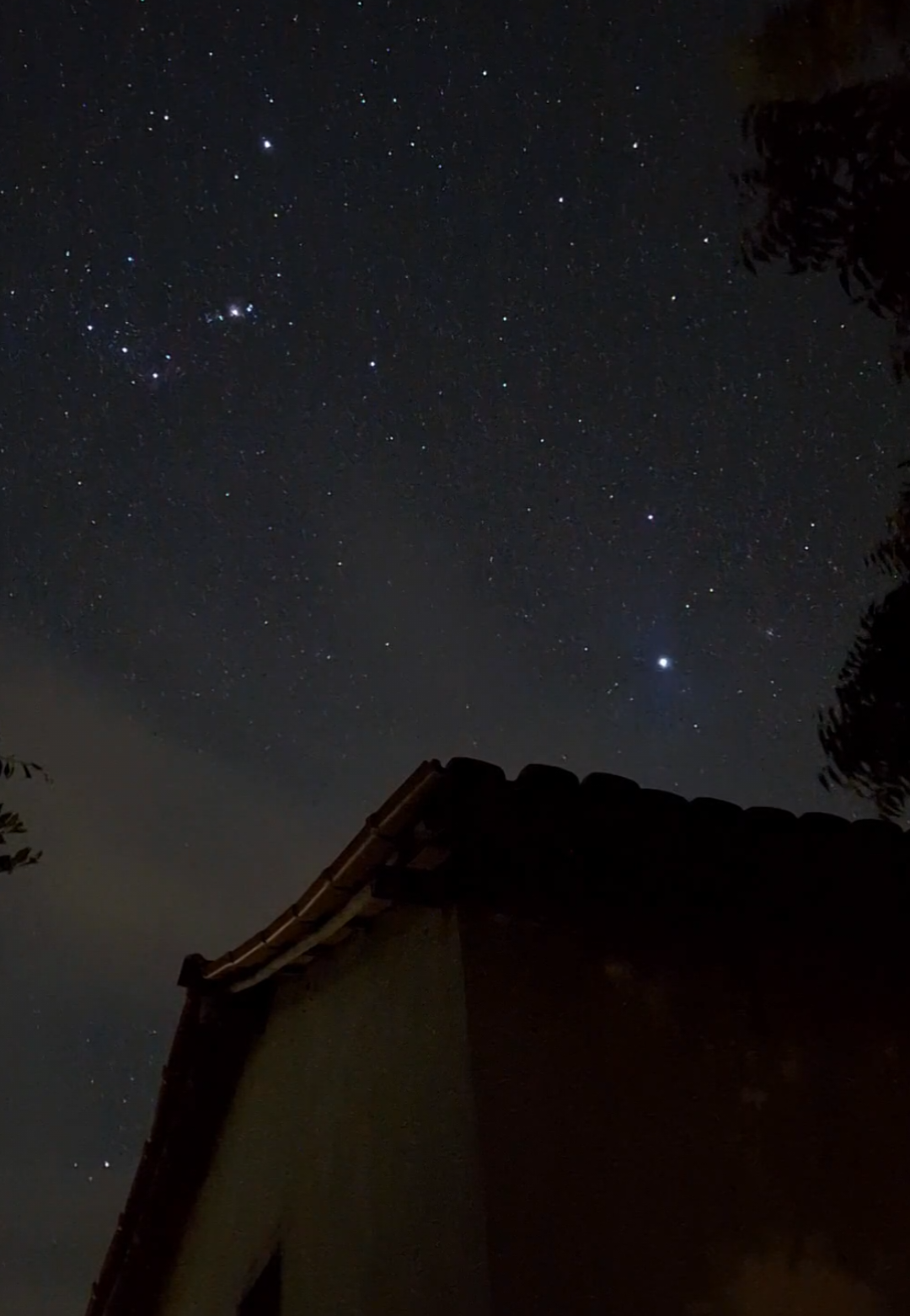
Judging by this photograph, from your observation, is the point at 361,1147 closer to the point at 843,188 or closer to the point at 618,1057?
the point at 618,1057

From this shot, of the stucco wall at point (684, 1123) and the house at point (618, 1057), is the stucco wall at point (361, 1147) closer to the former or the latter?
the house at point (618, 1057)

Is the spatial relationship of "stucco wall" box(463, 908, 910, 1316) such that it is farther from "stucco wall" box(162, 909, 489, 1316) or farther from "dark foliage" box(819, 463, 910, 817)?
"dark foliage" box(819, 463, 910, 817)

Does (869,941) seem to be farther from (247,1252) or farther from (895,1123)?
(247,1252)

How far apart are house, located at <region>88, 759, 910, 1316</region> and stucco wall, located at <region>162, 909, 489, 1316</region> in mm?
18

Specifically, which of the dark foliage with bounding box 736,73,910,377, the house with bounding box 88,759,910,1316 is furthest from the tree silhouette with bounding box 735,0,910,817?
the house with bounding box 88,759,910,1316

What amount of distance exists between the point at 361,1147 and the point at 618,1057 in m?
1.37

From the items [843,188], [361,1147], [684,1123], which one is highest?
[843,188]

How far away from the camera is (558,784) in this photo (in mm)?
4555

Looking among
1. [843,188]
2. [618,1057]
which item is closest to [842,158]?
[843,188]

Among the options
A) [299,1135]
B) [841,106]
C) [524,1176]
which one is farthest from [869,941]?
[841,106]

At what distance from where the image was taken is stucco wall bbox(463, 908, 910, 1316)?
167 inches

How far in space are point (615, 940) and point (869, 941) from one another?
111 centimetres

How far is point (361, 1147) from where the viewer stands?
17.3 ft

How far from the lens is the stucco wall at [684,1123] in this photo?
4242mm
